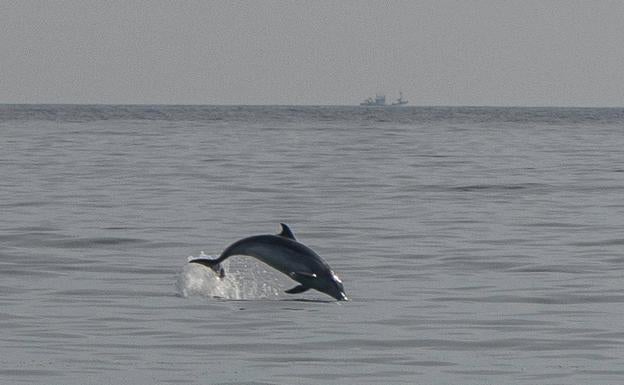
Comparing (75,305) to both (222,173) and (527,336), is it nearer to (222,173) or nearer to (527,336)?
(527,336)

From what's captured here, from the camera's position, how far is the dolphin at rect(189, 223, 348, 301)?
18.7 metres

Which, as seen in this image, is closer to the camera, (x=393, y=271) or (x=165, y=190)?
(x=393, y=271)

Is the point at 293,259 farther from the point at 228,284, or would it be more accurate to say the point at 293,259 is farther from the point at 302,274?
the point at 228,284

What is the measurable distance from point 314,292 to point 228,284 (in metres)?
1.13

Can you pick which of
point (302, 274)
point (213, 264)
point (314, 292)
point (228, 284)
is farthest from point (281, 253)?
point (228, 284)

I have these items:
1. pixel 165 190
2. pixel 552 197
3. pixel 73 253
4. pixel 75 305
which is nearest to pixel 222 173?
pixel 165 190

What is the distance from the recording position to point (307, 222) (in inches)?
1202

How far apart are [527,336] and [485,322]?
1.00 metres

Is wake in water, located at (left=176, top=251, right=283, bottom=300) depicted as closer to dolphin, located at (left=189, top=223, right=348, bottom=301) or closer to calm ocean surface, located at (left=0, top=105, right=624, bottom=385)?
calm ocean surface, located at (left=0, top=105, right=624, bottom=385)

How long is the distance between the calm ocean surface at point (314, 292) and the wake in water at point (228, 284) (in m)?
0.04

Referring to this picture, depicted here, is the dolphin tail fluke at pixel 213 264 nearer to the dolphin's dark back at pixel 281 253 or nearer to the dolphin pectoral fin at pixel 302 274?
the dolphin's dark back at pixel 281 253

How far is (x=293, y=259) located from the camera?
739 inches

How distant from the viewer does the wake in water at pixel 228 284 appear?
20406mm

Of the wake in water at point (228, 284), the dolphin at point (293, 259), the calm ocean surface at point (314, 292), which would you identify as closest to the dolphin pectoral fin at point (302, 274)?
the dolphin at point (293, 259)
